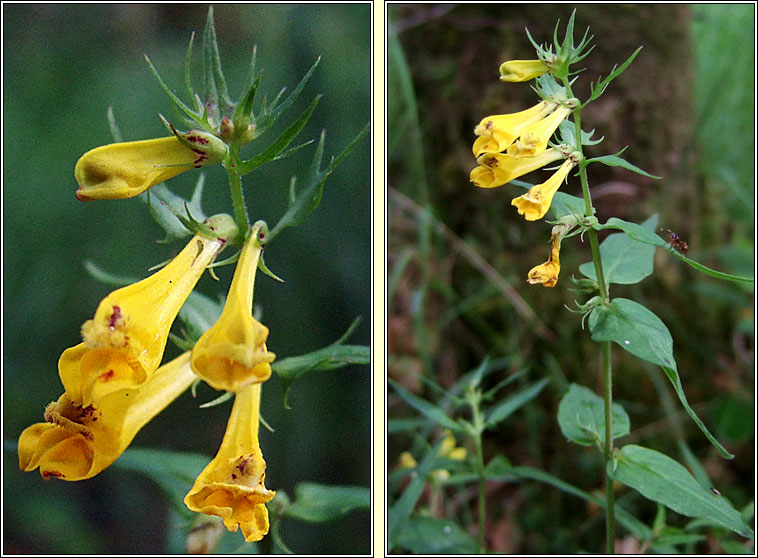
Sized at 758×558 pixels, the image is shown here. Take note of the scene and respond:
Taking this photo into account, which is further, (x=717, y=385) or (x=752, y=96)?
(x=752, y=96)

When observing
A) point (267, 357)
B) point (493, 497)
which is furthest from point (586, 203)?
point (493, 497)

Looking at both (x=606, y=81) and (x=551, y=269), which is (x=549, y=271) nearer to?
(x=551, y=269)

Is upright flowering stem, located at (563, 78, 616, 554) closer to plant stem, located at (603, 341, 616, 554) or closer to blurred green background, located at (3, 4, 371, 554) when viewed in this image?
plant stem, located at (603, 341, 616, 554)

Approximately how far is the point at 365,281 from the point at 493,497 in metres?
0.55

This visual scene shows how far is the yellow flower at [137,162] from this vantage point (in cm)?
48

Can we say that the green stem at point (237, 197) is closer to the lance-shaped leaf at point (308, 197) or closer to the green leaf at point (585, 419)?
the lance-shaped leaf at point (308, 197)

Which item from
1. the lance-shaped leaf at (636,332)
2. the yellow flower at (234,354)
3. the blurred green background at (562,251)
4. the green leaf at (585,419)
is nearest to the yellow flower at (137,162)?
the yellow flower at (234,354)

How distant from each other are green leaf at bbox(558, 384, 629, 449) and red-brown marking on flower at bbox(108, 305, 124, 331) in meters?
0.48

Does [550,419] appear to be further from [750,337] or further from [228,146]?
[228,146]

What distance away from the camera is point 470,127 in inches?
51.6

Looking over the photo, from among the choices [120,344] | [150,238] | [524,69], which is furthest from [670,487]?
[150,238]

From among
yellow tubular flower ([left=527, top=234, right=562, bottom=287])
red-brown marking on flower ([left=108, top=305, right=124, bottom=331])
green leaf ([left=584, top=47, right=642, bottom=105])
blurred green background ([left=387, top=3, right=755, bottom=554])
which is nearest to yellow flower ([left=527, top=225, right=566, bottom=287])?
yellow tubular flower ([left=527, top=234, right=562, bottom=287])

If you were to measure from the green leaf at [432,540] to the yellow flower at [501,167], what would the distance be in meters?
0.50

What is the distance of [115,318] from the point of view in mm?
453
